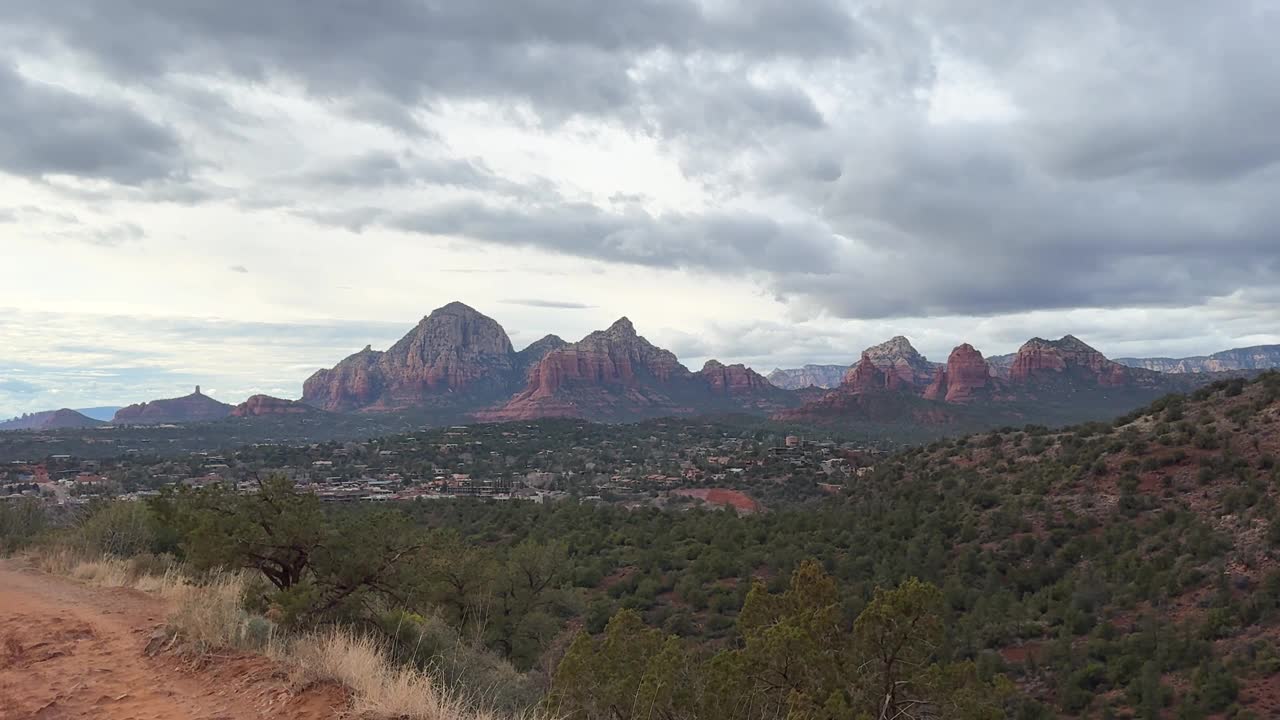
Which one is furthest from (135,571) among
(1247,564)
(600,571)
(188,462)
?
(188,462)

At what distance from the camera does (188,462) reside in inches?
3551

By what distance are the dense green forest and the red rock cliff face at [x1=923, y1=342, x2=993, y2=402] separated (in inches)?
5368

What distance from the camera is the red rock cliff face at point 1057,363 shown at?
570 ft

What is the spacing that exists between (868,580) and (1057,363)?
171527mm

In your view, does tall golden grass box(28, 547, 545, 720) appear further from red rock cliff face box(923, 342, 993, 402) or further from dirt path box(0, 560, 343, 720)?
red rock cliff face box(923, 342, 993, 402)

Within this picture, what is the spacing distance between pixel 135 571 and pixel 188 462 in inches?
3447

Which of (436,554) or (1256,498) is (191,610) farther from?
(1256,498)

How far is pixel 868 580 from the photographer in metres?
30.2

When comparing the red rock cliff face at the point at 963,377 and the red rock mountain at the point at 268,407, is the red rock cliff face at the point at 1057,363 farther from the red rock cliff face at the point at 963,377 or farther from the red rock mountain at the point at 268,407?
the red rock mountain at the point at 268,407

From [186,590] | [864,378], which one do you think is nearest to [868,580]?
[186,590]

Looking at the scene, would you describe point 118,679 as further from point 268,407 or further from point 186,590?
point 268,407

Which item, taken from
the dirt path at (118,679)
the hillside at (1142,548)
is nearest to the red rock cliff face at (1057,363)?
the hillside at (1142,548)

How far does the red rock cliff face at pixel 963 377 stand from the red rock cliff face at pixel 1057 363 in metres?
7.03

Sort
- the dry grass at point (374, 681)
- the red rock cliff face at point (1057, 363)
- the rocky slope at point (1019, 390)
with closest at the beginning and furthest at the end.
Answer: the dry grass at point (374, 681) → the rocky slope at point (1019, 390) → the red rock cliff face at point (1057, 363)
